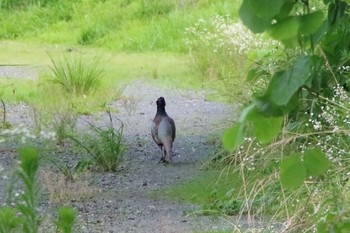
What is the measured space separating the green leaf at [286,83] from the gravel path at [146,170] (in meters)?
1.84

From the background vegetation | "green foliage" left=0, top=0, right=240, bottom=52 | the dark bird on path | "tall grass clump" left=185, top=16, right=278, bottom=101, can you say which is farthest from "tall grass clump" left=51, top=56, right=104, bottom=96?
"green foliage" left=0, top=0, right=240, bottom=52

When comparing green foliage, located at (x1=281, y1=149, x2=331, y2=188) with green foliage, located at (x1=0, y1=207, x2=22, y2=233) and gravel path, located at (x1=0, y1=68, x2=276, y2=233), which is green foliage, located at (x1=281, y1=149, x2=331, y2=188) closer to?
green foliage, located at (x1=0, y1=207, x2=22, y2=233)

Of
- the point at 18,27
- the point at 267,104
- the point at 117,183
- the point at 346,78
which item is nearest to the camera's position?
the point at 267,104

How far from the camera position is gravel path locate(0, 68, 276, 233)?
536 centimetres

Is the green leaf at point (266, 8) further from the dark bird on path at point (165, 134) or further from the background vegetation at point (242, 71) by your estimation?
the dark bird on path at point (165, 134)

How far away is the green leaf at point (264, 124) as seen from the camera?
1.57 meters

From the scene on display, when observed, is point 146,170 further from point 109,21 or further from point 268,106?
point 109,21

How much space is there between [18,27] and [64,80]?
6630 millimetres

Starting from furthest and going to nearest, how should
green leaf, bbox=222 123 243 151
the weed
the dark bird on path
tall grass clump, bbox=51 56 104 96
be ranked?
tall grass clump, bbox=51 56 104 96, the dark bird on path, the weed, green leaf, bbox=222 123 243 151

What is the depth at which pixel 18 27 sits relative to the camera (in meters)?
16.6

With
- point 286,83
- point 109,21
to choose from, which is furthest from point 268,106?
point 109,21

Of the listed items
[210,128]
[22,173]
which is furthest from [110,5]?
[22,173]

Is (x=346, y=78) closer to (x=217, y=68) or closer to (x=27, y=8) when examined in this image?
(x=217, y=68)

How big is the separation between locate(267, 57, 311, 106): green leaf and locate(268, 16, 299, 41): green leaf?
54mm
